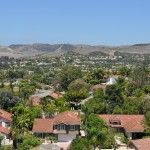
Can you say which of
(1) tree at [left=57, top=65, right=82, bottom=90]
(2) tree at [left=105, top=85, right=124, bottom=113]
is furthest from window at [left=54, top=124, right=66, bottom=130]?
(1) tree at [left=57, top=65, right=82, bottom=90]

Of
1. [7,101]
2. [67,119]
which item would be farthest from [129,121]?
[7,101]

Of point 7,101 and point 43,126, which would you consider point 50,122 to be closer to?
point 43,126

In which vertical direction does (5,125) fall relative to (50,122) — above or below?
below

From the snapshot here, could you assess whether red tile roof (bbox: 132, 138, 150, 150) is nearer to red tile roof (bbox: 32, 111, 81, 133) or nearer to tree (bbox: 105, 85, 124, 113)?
red tile roof (bbox: 32, 111, 81, 133)

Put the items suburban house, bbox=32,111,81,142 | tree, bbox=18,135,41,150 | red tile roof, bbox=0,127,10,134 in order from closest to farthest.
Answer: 1. tree, bbox=18,135,41,150
2. red tile roof, bbox=0,127,10,134
3. suburban house, bbox=32,111,81,142

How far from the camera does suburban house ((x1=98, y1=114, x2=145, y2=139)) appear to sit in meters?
44.6

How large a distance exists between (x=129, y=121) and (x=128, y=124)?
0.67m

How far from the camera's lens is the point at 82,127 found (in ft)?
148

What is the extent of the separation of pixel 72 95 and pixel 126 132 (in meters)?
18.9

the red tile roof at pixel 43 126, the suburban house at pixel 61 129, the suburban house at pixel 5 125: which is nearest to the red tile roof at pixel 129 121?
the suburban house at pixel 61 129

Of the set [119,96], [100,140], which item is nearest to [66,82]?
[119,96]

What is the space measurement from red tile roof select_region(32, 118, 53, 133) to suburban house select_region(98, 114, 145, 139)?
6305mm

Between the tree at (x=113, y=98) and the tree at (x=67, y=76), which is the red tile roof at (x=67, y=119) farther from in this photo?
the tree at (x=67, y=76)

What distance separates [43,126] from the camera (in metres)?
44.9
